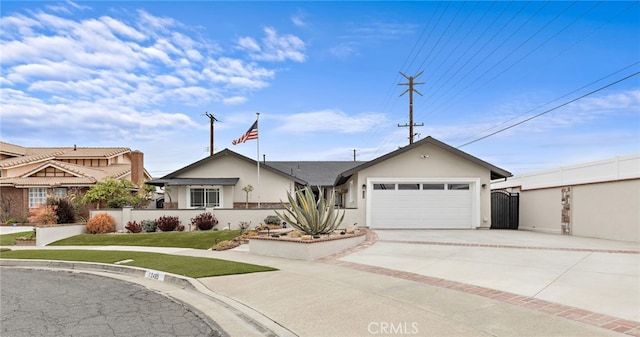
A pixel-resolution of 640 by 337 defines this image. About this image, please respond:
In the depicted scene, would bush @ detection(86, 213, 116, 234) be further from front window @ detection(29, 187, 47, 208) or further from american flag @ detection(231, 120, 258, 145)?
front window @ detection(29, 187, 47, 208)

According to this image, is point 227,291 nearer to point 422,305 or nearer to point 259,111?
point 422,305

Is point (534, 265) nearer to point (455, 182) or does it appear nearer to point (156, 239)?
point (455, 182)

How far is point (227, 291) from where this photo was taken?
8523 millimetres

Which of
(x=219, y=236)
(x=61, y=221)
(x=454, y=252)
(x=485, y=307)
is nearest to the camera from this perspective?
(x=485, y=307)

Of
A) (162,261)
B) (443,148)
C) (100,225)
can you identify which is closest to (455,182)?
(443,148)

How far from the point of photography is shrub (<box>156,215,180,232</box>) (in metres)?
21.6

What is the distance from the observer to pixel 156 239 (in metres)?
19.0

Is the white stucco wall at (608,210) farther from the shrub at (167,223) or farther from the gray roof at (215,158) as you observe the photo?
the shrub at (167,223)

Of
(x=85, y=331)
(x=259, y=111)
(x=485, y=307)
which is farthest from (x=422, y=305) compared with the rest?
(x=259, y=111)

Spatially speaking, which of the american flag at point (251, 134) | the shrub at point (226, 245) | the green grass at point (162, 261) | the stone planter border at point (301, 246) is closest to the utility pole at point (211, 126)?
the american flag at point (251, 134)

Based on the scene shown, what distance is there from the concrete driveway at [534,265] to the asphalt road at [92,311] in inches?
201

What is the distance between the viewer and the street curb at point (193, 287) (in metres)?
6.14

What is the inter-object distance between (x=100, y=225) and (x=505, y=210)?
68.3 ft

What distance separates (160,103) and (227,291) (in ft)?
45.8
